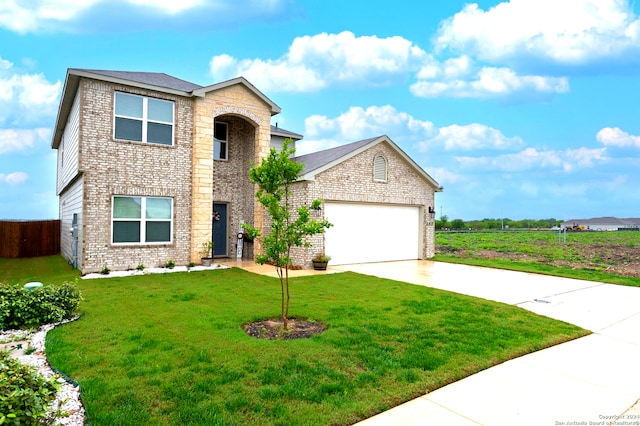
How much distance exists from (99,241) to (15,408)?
10.4 metres

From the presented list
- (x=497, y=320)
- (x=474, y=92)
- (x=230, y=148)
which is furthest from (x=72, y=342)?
(x=474, y=92)

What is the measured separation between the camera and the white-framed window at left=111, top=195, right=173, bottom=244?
1199cm

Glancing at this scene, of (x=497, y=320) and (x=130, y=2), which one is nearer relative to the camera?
(x=497, y=320)

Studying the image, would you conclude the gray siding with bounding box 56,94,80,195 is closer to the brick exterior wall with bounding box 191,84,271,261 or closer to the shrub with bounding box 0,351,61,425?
the brick exterior wall with bounding box 191,84,271,261

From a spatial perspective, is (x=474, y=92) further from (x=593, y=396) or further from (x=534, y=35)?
(x=593, y=396)

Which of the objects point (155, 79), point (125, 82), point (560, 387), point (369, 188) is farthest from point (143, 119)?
point (560, 387)

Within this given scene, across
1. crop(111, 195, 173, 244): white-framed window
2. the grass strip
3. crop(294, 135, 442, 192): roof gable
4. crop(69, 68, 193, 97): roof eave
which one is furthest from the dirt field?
crop(69, 68, 193, 97): roof eave

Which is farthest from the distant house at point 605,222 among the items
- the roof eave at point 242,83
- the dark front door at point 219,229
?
the dark front door at point 219,229

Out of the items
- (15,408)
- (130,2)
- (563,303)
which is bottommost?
(563,303)

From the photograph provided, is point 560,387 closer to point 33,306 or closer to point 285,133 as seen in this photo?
point 33,306

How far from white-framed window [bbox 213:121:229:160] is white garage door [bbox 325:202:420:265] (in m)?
5.03

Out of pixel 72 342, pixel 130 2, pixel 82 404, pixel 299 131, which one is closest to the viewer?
pixel 82 404

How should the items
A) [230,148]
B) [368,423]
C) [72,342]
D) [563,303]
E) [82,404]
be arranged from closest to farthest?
[368,423]
[82,404]
[72,342]
[563,303]
[230,148]

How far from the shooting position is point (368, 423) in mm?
3262
